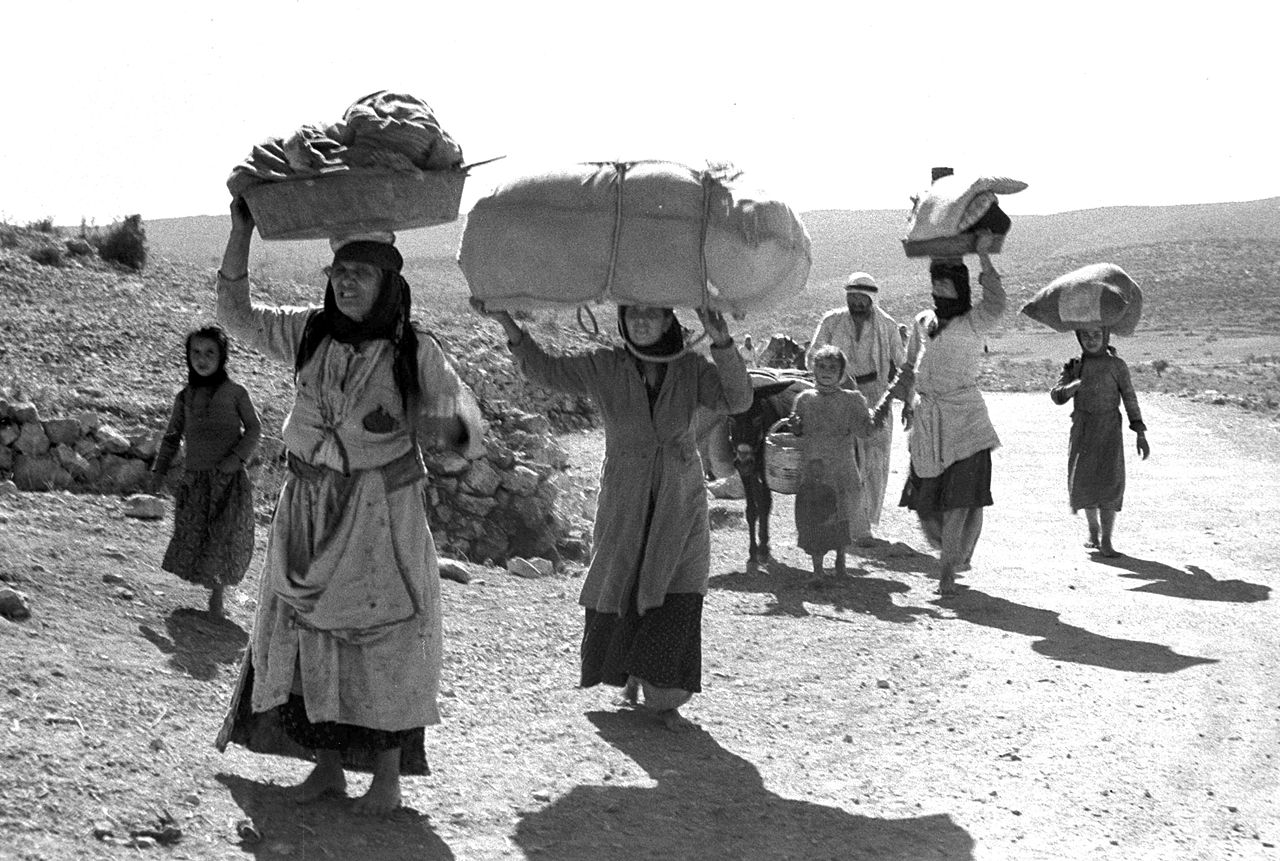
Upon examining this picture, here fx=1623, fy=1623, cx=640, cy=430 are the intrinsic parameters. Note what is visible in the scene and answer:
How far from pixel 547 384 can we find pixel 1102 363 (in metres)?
6.68

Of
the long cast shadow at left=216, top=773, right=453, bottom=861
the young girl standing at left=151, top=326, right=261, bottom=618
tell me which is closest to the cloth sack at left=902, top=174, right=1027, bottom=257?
the young girl standing at left=151, top=326, right=261, bottom=618

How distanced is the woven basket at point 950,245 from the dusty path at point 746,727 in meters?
2.10

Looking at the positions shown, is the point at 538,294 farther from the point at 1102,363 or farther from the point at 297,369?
the point at 1102,363

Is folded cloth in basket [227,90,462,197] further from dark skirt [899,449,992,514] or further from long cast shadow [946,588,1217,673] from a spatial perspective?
dark skirt [899,449,992,514]

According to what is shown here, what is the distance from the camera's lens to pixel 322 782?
529 centimetres

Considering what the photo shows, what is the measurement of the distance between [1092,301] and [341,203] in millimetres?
7778

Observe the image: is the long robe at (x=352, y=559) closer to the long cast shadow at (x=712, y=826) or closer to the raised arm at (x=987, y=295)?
the long cast shadow at (x=712, y=826)

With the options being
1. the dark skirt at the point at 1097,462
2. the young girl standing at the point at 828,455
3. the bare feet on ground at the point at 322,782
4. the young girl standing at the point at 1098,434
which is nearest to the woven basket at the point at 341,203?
the bare feet on ground at the point at 322,782

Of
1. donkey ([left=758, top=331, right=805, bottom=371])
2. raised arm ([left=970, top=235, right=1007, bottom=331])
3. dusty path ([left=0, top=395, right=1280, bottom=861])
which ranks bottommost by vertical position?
dusty path ([left=0, top=395, right=1280, bottom=861])

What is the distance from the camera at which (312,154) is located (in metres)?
5.06

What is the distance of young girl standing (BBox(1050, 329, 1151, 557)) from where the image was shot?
A: 11789 mm

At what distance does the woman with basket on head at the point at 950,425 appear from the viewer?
983 centimetres

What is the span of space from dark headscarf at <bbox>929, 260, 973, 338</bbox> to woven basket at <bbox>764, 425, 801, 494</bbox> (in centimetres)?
114

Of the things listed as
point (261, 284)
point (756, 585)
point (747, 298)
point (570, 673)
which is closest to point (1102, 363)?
point (756, 585)
